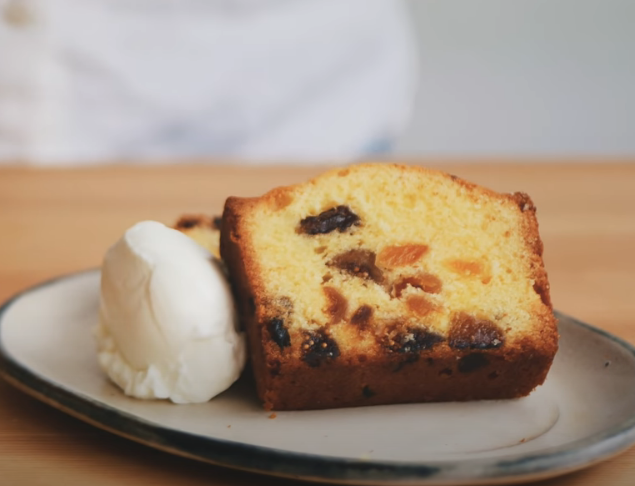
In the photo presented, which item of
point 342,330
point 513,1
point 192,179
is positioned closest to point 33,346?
point 342,330

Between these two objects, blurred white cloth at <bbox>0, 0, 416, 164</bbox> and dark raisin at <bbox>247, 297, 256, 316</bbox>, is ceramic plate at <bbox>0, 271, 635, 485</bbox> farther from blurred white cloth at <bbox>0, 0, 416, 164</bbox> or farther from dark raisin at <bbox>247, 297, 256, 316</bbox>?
blurred white cloth at <bbox>0, 0, 416, 164</bbox>

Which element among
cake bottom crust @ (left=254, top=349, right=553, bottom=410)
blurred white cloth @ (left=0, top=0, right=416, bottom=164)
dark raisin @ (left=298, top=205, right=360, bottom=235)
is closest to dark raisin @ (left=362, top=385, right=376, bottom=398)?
cake bottom crust @ (left=254, top=349, right=553, bottom=410)

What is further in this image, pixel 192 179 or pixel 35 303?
pixel 192 179

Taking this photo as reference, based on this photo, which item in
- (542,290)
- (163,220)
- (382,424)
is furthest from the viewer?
(163,220)

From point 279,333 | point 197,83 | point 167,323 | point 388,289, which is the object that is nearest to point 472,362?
point 388,289

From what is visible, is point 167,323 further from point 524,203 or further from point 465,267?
point 524,203

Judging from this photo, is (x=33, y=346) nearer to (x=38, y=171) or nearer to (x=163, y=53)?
(x=38, y=171)

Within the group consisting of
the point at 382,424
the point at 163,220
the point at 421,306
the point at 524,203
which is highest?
the point at 524,203
